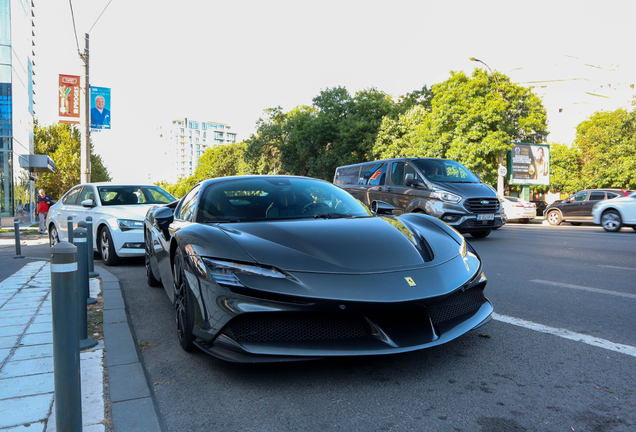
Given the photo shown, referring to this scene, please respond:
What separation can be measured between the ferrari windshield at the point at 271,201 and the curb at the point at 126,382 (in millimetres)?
1119

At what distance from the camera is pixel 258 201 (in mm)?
4070

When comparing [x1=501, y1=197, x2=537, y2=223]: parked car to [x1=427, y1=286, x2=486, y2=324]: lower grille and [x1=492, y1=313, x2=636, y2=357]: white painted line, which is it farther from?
[x1=427, y1=286, x2=486, y2=324]: lower grille

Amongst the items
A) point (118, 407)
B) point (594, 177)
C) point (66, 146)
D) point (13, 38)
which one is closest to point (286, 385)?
point (118, 407)

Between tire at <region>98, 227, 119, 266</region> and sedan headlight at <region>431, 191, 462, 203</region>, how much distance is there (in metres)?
6.58

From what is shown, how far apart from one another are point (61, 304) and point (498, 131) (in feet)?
94.2

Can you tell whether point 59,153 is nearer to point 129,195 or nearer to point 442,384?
point 129,195

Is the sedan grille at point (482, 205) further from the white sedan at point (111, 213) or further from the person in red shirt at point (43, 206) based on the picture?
the person in red shirt at point (43, 206)

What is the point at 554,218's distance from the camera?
2192 centimetres

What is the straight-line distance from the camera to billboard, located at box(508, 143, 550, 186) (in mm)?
30250

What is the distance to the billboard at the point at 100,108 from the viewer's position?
19.3 meters

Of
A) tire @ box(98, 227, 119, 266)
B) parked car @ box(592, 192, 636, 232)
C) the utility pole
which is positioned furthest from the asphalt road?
the utility pole

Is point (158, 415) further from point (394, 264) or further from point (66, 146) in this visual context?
point (66, 146)

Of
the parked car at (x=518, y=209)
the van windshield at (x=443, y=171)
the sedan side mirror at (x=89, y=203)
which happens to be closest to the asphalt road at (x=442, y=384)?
the sedan side mirror at (x=89, y=203)

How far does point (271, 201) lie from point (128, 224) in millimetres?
4483
